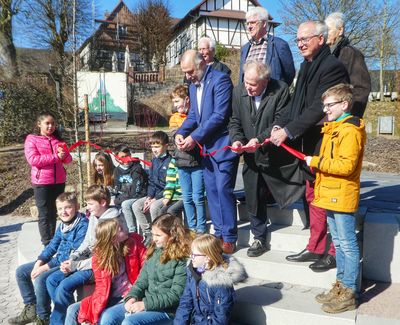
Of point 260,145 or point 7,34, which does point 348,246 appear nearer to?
point 260,145

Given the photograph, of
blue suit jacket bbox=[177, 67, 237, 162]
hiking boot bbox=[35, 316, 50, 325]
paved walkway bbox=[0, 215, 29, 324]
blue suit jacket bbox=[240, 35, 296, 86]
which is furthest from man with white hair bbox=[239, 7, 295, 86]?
paved walkway bbox=[0, 215, 29, 324]

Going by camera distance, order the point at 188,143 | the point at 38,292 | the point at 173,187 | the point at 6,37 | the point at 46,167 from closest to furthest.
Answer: the point at 38,292, the point at 188,143, the point at 173,187, the point at 46,167, the point at 6,37

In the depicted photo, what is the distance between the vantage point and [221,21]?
36.0 meters

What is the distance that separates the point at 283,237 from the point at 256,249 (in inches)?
12.2

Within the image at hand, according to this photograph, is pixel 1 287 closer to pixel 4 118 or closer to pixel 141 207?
pixel 141 207

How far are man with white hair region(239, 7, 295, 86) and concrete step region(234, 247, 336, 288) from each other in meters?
1.73

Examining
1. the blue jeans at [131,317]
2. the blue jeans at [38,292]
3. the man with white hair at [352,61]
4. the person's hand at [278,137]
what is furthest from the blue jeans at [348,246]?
the blue jeans at [38,292]

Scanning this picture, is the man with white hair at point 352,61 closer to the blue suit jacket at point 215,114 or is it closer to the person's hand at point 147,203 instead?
the blue suit jacket at point 215,114

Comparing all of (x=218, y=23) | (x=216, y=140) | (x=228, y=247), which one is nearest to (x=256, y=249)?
(x=228, y=247)

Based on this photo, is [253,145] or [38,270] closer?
[253,145]

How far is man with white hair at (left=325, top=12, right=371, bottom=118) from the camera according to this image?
346 cm

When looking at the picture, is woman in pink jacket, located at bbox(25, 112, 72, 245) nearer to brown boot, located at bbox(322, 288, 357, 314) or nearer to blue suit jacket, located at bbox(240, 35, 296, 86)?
blue suit jacket, located at bbox(240, 35, 296, 86)

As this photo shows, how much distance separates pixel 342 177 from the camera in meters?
2.97

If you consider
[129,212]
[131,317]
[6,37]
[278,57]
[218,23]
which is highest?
[218,23]
